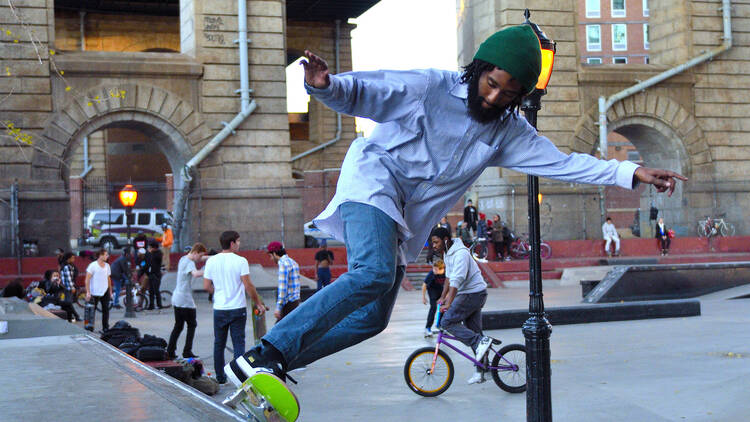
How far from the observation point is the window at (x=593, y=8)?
7244 cm

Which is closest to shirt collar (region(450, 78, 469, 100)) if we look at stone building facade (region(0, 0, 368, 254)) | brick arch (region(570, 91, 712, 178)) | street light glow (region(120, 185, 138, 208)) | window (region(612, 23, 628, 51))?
street light glow (region(120, 185, 138, 208))

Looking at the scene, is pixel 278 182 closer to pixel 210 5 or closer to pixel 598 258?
pixel 210 5

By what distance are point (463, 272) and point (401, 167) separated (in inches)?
237

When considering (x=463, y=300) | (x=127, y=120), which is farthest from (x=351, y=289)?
(x=127, y=120)

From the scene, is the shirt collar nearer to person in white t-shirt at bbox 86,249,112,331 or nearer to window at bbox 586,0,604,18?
person in white t-shirt at bbox 86,249,112,331

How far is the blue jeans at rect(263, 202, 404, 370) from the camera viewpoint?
12.5 ft

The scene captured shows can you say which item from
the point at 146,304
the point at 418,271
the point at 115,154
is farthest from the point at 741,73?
the point at 115,154

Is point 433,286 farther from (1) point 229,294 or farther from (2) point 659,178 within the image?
(2) point 659,178

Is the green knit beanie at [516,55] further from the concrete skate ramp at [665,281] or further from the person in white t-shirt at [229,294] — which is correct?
the concrete skate ramp at [665,281]

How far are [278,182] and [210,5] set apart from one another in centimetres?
578

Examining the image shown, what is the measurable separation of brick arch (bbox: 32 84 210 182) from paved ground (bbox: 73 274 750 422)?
12096 mm

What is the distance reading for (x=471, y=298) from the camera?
395 inches

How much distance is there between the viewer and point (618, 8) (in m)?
72.7

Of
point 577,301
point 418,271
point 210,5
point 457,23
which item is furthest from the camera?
point 457,23
